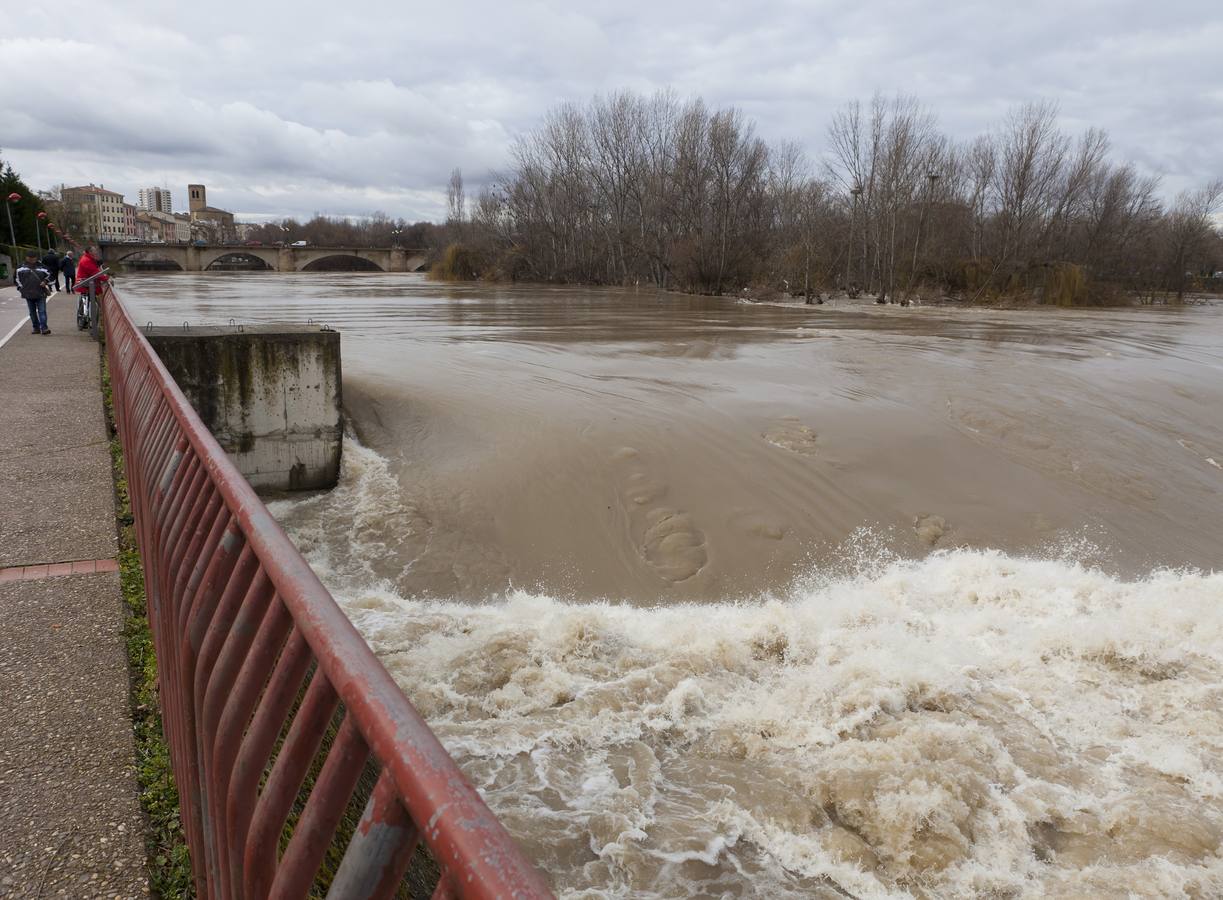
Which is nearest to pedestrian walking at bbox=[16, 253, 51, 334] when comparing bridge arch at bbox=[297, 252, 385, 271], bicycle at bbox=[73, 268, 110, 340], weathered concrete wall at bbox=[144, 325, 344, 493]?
bicycle at bbox=[73, 268, 110, 340]

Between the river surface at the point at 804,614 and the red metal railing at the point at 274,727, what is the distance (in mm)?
2496

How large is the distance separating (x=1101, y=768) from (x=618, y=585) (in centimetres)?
383

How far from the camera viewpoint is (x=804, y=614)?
6.82 metres

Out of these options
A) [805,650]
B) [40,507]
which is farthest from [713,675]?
[40,507]

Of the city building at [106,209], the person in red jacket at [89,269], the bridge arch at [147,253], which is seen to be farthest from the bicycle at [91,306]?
the city building at [106,209]

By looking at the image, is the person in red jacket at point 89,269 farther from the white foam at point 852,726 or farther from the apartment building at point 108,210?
the apartment building at point 108,210

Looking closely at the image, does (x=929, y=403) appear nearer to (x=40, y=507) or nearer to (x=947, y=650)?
(x=947, y=650)

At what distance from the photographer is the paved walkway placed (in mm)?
2396

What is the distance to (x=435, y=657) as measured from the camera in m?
6.02

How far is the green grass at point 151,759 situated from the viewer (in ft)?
7.92

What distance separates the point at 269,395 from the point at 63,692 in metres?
6.43

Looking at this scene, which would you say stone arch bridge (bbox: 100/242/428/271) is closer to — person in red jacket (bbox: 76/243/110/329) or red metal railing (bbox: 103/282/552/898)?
person in red jacket (bbox: 76/243/110/329)

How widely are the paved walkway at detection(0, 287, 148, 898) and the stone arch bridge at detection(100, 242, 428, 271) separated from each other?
86874 mm

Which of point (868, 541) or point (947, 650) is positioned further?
point (868, 541)
